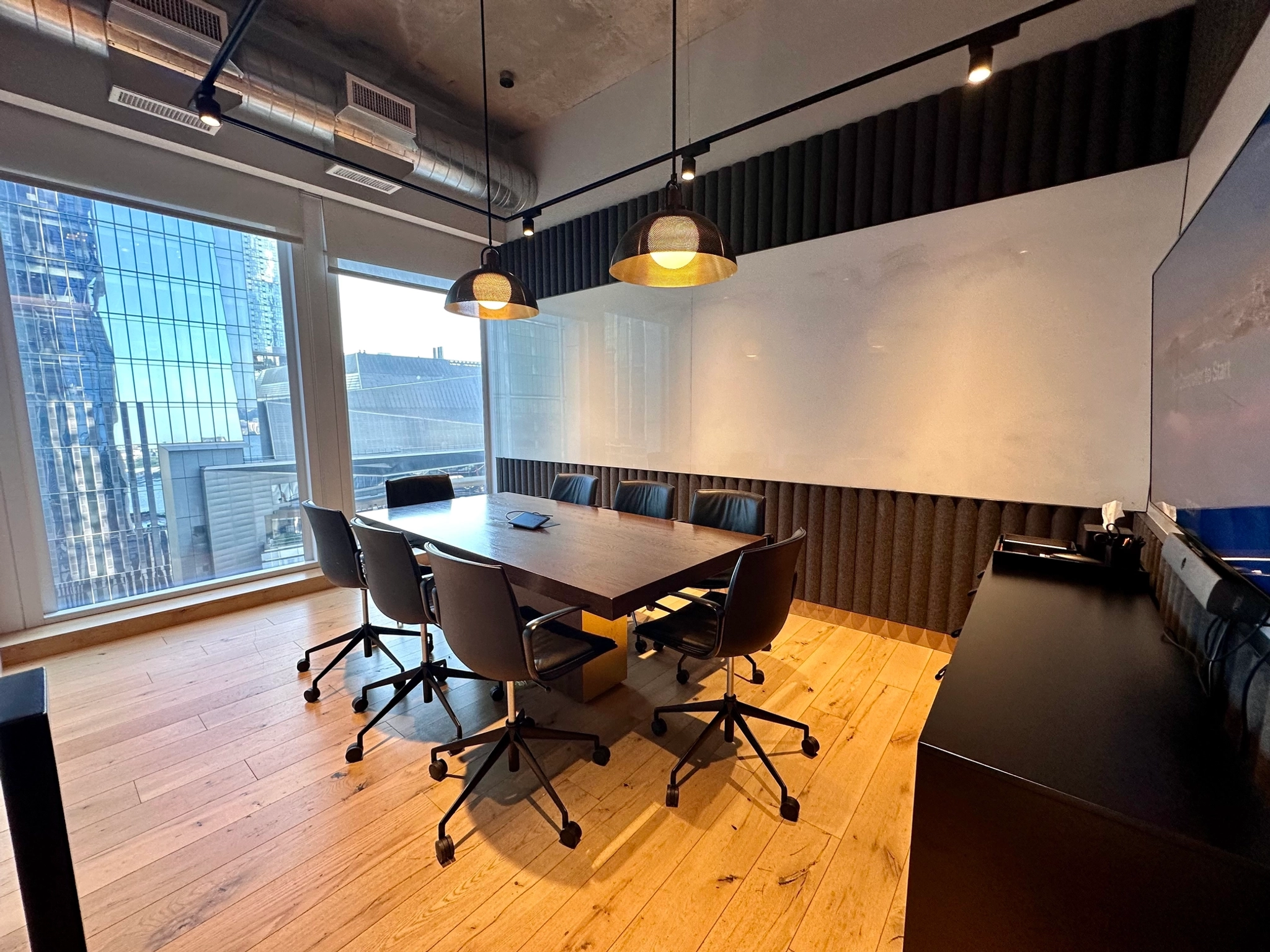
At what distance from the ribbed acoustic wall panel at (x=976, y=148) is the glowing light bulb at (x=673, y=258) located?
5.48 feet

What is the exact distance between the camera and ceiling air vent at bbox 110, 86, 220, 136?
9.71ft

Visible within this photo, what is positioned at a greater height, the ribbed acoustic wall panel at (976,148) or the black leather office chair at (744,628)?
the ribbed acoustic wall panel at (976,148)

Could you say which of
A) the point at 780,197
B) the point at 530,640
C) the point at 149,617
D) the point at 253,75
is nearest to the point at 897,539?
the point at 780,197

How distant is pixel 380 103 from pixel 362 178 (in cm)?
65

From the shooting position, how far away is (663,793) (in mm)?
1936

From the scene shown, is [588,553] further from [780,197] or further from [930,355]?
[780,197]

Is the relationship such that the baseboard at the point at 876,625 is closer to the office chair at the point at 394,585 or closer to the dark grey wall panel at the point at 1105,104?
the office chair at the point at 394,585

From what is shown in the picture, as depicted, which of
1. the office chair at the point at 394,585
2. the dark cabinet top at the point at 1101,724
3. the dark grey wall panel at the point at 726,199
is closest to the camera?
the dark cabinet top at the point at 1101,724

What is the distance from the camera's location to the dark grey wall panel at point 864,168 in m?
3.08

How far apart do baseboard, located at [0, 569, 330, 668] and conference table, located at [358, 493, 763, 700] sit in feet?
4.51

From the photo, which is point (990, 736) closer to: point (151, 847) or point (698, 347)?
point (151, 847)

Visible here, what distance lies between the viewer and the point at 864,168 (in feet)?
10.3

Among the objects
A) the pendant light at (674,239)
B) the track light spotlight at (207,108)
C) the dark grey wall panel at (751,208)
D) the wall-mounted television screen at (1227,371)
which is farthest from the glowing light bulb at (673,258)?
the track light spotlight at (207,108)

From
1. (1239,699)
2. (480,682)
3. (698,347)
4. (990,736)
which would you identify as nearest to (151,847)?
(480,682)
